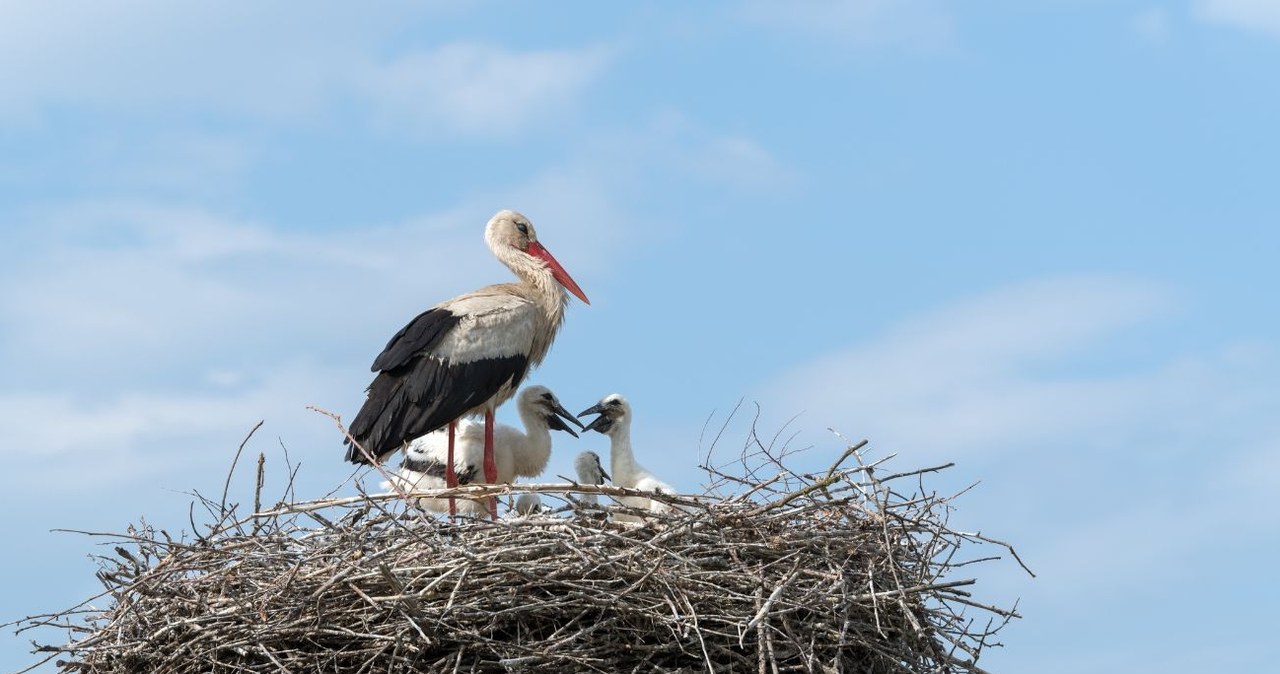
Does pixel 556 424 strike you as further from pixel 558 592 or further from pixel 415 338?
pixel 558 592

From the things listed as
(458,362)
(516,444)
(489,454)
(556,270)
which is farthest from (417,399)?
(556,270)

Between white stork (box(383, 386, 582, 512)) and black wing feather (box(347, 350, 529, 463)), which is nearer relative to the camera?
black wing feather (box(347, 350, 529, 463))

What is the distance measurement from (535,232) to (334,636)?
13.0 ft

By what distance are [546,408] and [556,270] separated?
3.04ft

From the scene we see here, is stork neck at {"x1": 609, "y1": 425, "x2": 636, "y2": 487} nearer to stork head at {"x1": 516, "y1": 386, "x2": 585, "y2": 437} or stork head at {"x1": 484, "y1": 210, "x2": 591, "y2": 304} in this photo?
stork head at {"x1": 516, "y1": 386, "x2": 585, "y2": 437}

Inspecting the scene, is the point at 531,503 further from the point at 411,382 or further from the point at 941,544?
the point at 941,544

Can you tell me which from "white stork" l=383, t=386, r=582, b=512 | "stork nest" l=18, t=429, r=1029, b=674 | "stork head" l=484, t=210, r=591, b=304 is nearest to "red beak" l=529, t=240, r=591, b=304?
"stork head" l=484, t=210, r=591, b=304

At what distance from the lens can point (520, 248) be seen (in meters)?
9.57

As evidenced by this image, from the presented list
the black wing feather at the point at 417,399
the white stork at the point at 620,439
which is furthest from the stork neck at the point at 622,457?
the black wing feather at the point at 417,399

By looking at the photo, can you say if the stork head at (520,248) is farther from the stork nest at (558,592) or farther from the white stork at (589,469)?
the stork nest at (558,592)

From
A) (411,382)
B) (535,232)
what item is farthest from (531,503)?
(535,232)

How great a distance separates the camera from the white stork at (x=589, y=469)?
27.8 feet

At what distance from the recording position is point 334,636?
20.0 ft

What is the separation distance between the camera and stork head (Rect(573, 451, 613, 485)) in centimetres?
848
